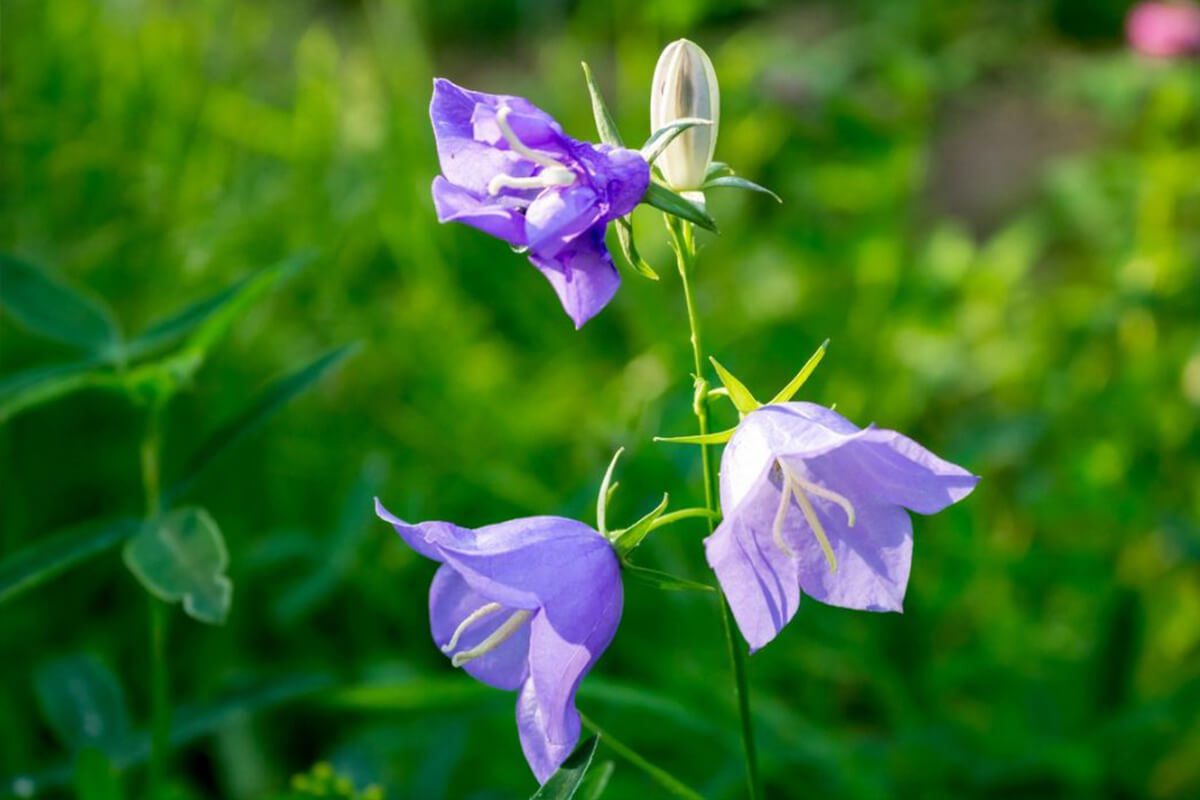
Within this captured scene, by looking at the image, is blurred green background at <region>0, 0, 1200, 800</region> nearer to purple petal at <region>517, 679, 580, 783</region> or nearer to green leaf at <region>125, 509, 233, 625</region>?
green leaf at <region>125, 509, 233, 625</region>

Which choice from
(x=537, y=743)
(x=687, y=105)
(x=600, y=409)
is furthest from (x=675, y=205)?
(x=600, y=409)

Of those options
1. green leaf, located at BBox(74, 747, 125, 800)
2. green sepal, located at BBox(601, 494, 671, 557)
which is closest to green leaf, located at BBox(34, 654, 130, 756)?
green leaf, located at BBox(74, 747, 125, 800)

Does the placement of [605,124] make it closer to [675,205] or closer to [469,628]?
[675,205]

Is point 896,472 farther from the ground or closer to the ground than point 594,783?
farther from the ground

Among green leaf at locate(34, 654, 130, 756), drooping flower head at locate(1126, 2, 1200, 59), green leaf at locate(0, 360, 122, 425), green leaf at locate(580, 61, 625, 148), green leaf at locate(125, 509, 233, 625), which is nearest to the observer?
green leaf at locate(580, 61, 625, 148)

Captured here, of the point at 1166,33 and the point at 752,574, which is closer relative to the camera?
the point at 752,574

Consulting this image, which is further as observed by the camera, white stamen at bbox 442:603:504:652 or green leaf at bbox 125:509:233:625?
green leaf at bbox 125:509:233:625

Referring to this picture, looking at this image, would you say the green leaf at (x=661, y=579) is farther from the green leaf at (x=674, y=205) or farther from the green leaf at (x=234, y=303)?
the green leaf at (x=234, y=303)
